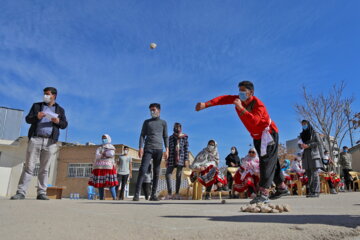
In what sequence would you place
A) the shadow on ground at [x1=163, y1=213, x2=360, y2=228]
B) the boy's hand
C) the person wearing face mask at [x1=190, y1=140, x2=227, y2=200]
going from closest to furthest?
the shadow on ground at [x1=163, y1=213, x2=360, y2=228]
the boy's hand
the person wearing face mask at [x1=190, y1=140, x2=227, y2=200]

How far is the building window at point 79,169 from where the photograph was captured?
25375mm

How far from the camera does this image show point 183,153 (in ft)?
24.1

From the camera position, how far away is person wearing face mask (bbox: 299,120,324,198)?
7387 millimetres

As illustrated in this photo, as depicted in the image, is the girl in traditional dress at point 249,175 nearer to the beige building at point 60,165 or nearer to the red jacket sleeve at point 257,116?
the red jacket sleeve at point 257,116

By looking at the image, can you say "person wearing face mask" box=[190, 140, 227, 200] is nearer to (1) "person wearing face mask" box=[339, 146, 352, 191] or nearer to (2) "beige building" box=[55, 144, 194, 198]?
(1) "person wearing face mask" box=[339, 146, 352, 191]

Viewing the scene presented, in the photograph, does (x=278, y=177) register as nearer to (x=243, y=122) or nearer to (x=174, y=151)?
(x=243, y=122)

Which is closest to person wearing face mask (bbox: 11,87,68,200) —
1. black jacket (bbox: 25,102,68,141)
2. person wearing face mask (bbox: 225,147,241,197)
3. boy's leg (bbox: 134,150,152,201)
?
black jacket (bbox: 25,102,68,141)

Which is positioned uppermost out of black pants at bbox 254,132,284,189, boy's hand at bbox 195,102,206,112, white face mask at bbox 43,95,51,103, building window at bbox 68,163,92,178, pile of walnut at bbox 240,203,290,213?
building window at bbox 68,163,92,178

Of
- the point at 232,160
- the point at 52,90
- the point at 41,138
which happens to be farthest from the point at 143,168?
the point at 232,160

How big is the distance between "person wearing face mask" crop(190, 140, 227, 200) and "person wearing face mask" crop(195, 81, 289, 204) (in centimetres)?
349

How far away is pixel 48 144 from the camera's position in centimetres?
495

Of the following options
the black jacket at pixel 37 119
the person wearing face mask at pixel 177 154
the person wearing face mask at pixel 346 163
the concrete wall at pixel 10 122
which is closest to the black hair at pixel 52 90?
the black jacket at pixel 37 119

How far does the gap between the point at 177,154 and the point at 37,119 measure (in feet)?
11.3

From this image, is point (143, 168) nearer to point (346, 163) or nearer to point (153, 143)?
point (153, 143)
